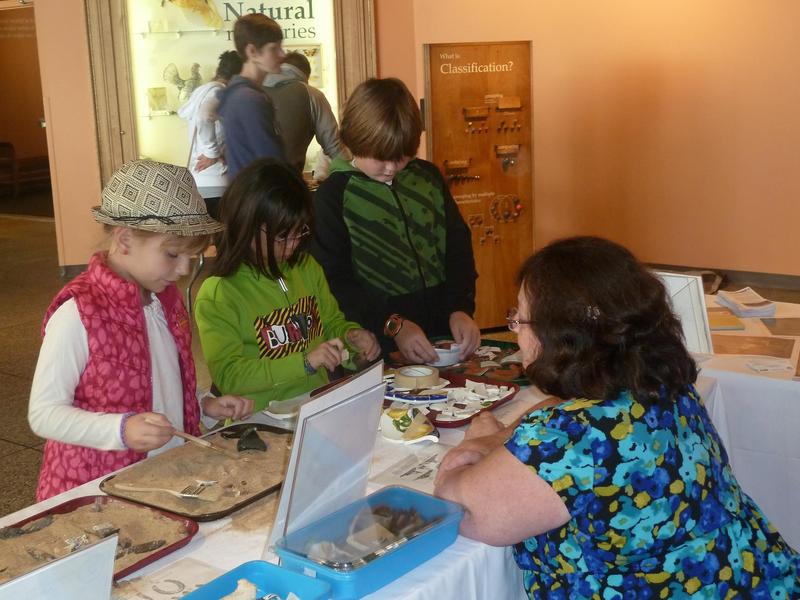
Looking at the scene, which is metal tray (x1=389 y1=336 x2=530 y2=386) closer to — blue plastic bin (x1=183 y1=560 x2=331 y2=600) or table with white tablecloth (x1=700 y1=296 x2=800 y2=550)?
table with white tablecloth (x1=700 y1=296 x2=800 y2=550)

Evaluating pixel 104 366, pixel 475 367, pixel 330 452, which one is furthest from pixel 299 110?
pixel 330 452

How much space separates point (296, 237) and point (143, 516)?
0.87 metres

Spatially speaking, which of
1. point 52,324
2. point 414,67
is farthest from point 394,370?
point 414,67

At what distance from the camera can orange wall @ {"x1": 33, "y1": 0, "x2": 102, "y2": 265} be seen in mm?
6988

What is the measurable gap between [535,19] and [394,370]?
5.27 m

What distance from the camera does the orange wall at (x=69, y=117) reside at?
275 inches

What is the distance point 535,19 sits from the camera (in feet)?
23.3

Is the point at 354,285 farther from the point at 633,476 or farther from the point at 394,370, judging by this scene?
the point at 633,476

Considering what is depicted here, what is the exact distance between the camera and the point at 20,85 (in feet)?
43.6

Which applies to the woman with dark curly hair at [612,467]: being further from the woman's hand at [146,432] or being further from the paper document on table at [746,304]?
the paper document on table at [746,304]

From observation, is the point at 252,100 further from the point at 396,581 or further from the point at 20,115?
the point at 20,115

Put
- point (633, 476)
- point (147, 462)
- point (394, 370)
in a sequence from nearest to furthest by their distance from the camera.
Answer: point (633, 476) → point (147, 462) → point (394, 370)

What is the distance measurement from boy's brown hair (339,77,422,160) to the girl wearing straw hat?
684mm

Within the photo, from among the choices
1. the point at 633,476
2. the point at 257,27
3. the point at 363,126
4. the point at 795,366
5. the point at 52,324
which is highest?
the point at 257,27
